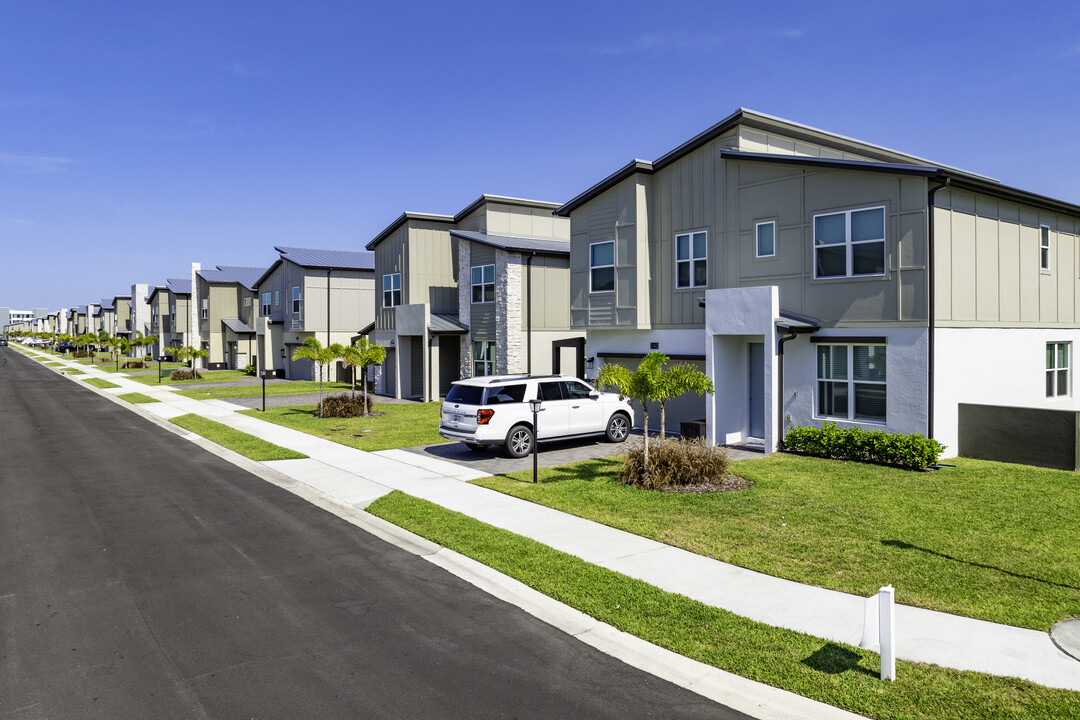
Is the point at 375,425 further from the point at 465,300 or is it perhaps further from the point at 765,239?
the point at 765,239

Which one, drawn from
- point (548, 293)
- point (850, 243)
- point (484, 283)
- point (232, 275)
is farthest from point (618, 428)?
point (232, 275)

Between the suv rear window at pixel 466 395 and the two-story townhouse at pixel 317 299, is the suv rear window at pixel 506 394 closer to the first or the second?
the suv rear window at pixel 466 395

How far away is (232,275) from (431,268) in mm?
35614

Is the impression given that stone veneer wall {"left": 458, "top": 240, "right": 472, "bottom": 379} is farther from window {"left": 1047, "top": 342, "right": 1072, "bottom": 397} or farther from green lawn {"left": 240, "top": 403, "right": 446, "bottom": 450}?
window {"left": 1047, "top": 342, "right": 1072, "bottom": 397}

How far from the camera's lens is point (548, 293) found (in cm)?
2866

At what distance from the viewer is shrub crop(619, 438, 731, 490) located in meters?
13.5

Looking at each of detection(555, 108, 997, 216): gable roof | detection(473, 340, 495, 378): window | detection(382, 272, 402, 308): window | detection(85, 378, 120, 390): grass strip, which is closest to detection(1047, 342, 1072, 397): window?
detection(555, 108, 997, 216): gable roof

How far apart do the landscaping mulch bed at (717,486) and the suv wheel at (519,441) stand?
4.86 meters

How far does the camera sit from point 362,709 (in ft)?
18.7

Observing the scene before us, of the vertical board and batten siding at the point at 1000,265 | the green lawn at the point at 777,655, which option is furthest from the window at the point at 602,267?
the green lawn at the point at 777,655

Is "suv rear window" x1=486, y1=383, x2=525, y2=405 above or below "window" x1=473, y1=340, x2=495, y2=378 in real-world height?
below

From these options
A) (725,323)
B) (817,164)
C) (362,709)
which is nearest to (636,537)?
(362,709)

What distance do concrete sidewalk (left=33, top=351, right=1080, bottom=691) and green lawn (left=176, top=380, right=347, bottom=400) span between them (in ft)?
71.0

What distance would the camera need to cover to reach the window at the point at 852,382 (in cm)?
1571
